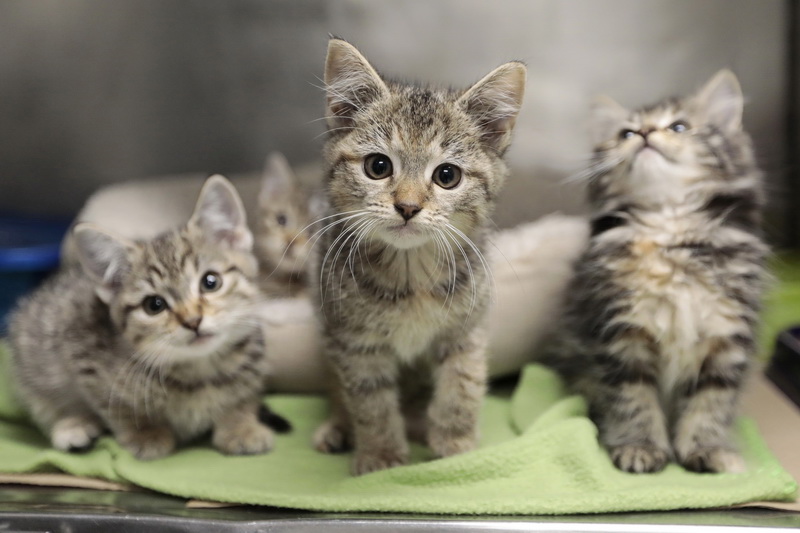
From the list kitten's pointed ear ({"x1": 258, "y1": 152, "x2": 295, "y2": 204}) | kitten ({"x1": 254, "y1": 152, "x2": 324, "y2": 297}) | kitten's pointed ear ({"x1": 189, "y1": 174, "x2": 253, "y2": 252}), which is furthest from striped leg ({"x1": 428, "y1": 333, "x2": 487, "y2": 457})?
kitten's pointed ear ({"x1": 258, "y1": 152, "x2": 295, "y2": 204})

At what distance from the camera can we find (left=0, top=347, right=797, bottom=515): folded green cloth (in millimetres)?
1340

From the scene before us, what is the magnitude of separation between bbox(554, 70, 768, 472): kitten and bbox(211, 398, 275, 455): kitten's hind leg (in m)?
0.79

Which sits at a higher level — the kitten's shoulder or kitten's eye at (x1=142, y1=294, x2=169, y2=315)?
kitten's eye at (x1=142, y1=294, x2=169, y2=315)

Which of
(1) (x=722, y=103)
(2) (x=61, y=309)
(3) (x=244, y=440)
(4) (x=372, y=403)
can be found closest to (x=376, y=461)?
(4) (x=372, y=403)

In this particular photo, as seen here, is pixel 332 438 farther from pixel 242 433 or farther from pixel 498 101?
pixel 498 101

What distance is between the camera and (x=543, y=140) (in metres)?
2.47

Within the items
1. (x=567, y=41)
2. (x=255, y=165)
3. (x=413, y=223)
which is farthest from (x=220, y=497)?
(x=567, y=41)

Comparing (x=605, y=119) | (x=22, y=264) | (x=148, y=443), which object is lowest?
(x=148, y=443)

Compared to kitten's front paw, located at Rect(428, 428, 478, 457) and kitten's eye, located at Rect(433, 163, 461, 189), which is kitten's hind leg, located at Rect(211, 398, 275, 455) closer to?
kitten's front paw, located at Rect(428, 428, 478, 457)

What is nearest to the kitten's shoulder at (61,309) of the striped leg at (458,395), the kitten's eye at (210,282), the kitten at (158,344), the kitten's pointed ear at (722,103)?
the kitten at (158,344)

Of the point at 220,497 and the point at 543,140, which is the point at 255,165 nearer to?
the point at 543,140

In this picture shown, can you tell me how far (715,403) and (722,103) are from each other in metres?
0.69

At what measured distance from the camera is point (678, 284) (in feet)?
5.12

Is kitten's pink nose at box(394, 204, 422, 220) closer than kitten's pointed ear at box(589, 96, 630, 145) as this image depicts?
Yes
